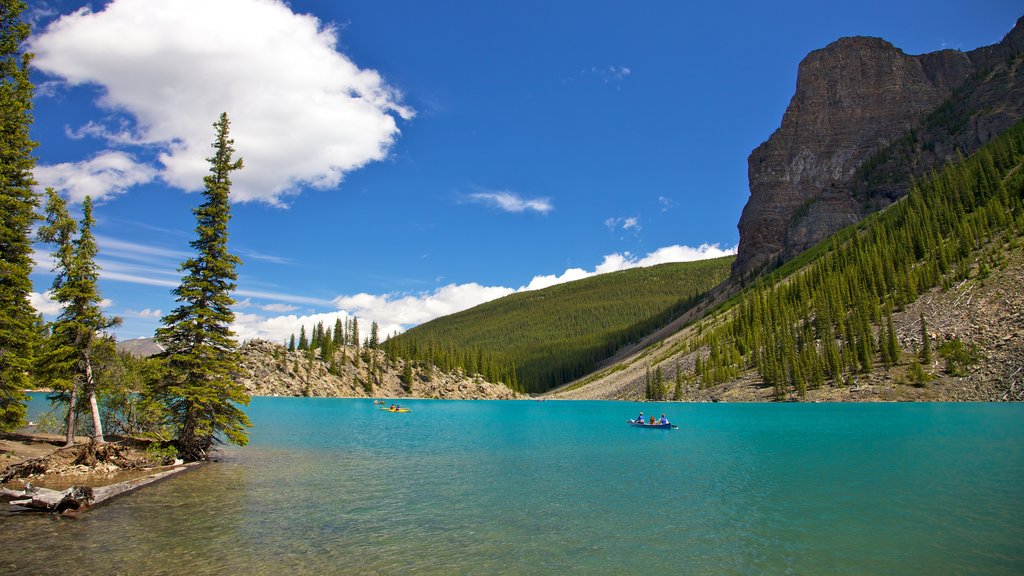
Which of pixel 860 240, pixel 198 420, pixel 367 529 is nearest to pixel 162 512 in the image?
pixel 367 529

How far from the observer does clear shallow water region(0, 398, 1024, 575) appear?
17516 mm

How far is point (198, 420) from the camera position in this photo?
1419 inches

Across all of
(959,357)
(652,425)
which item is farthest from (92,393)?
(959,357)

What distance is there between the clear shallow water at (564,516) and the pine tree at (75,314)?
9764mm

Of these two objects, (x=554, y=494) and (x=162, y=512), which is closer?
(x=162, y=512)

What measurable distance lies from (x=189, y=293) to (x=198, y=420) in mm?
8518

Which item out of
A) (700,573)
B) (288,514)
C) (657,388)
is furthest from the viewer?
(657,388)

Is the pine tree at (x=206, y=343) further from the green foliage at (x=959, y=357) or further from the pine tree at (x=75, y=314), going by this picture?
the green foliage at (x=959, y=357)

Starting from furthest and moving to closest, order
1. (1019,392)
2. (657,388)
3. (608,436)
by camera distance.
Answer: (657,388) < (1019,392) < (608,436)

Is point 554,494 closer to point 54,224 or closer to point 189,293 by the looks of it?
point 189,293

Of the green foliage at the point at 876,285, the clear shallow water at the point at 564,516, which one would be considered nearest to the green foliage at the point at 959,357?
the green foliage at the point at 876,285

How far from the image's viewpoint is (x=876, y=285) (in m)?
132

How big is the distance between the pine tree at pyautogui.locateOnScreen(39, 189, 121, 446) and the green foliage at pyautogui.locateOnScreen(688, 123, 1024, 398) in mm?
119118

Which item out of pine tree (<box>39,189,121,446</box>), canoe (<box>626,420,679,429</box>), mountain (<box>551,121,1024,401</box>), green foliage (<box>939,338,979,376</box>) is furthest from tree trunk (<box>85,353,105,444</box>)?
green foliage (<box>939,338,979,376</box>)
